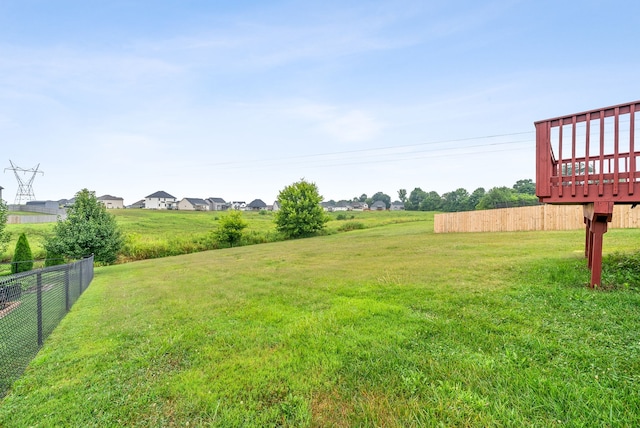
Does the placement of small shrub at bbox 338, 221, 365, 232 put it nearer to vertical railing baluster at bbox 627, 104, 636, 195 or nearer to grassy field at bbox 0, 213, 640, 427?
grassy field at bbox 0, 213, 640, 427

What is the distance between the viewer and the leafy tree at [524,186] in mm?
66863

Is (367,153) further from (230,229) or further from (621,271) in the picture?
(621,271)

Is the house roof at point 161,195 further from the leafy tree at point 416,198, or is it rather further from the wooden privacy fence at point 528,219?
the wooden privacy fence at point 528,219

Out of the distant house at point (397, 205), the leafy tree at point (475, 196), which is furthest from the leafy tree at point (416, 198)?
the leafy tree at point (475, 196)

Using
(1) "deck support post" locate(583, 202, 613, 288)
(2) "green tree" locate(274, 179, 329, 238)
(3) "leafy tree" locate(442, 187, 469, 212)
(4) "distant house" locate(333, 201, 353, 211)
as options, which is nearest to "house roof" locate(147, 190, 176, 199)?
(4) "distant house" locate(333, 201, 353, 211)

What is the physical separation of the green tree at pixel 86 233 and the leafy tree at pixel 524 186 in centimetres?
7948

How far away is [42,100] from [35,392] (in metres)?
21.2

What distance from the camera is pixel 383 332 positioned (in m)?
3.48

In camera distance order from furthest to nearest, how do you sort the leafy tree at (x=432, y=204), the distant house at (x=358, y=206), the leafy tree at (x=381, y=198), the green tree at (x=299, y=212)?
the leafy tree at (x=381, y=198)
the distant house at (x=358, y=206)
the leafy tree at (x=432, y=204)
the green tree at (x=299, y=212)

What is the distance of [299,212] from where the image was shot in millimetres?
28125

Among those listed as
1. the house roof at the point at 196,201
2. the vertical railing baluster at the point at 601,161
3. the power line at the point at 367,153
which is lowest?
the vertical railing baluster at the point at 601,161

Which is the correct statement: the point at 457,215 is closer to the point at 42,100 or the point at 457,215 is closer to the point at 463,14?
the point at 463,14

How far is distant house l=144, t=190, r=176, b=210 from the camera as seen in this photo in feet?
256

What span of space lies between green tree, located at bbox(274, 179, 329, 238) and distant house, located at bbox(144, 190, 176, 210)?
2503 inches
